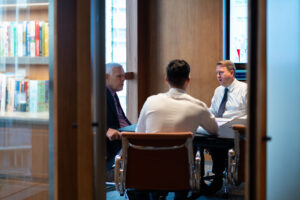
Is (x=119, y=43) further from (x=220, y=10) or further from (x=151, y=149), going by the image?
(x=151, y=149)

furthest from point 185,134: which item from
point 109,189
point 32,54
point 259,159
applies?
point 109,189

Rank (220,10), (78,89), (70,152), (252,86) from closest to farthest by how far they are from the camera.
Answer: (252,86) < (78,89) < (70,152) < (220,10)

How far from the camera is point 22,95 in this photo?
2.88m

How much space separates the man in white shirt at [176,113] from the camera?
2.77 meters

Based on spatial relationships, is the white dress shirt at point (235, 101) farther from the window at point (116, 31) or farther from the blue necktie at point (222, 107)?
the window at point (116, 31)

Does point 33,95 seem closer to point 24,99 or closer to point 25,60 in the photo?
point 24,99

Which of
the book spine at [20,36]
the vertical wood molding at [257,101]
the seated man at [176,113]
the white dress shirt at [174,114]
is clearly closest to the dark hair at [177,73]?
the seated man at [176,113]

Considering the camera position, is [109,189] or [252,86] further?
[109,189]

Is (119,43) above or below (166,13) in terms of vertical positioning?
below

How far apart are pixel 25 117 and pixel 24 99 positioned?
0.13 meters

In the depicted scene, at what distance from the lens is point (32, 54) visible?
287cm

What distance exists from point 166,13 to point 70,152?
148 inches

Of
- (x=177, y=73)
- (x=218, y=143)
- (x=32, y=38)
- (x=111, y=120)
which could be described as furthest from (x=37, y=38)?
(x=218, y=143)

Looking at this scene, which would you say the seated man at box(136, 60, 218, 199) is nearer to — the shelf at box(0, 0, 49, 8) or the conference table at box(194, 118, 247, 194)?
the conference table at box(194, 118, 247, 194)
